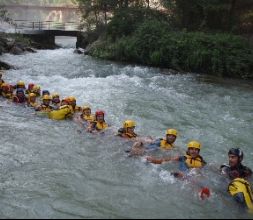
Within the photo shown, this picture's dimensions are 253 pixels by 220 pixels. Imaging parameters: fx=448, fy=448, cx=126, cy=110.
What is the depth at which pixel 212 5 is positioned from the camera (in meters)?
25.8

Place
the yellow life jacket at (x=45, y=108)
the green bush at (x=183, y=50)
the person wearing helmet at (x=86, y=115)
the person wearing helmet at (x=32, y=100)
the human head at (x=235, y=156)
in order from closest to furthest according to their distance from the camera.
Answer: the human head at (x=235, y=156) < the person wearing helmet at (x=86, y=115) < the yellow life jacket at (x=45, y=108) < the person wearing helmet at (x=32, y=100) < the green bush at (x=183, y=50)

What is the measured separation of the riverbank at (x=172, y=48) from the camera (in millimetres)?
22031

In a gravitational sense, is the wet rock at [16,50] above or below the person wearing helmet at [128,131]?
below

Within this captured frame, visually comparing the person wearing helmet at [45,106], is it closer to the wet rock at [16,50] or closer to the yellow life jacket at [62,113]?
the yellow life jacket at [62,113]

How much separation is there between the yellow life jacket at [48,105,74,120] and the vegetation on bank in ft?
35.3

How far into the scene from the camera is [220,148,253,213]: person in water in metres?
7.09

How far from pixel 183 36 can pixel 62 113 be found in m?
13.1

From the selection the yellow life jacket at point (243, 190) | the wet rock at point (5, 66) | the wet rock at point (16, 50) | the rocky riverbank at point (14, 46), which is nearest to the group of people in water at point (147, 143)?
the yellow life jacket at point (243, 190)

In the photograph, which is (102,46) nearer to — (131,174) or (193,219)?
(131,174)

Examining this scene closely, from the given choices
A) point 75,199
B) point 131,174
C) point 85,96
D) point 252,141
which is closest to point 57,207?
point 75,199

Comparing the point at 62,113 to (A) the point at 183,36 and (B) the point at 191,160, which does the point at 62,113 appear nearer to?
(B) the point at 191,160

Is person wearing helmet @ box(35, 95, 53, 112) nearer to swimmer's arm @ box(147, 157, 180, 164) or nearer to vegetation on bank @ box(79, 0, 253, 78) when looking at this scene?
swimmer's arm @ box(147, 157, 180, 164)

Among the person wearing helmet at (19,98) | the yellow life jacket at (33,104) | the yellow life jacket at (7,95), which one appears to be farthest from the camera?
the yellow life jacket at (7,95)

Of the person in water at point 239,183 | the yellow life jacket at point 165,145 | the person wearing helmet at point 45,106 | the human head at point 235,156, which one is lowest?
the person wearing helmet at point 45,106
